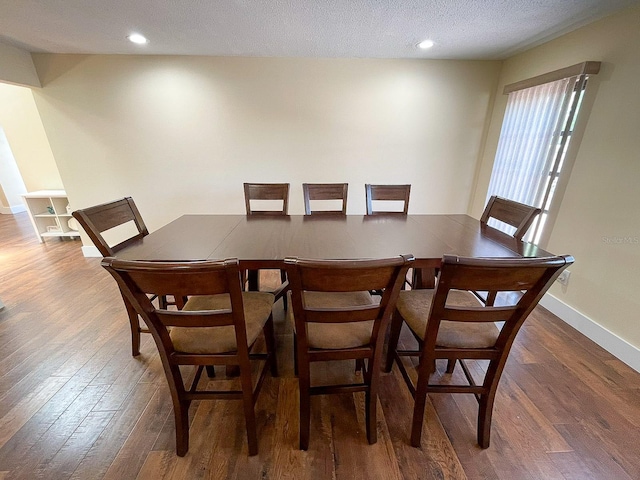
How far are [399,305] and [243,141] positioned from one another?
2.64 m

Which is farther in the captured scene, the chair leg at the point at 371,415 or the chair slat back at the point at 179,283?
the chair leg at the point at 371,415

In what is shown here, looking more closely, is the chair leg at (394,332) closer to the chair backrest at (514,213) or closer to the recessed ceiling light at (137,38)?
the chair backrest at (514,213)

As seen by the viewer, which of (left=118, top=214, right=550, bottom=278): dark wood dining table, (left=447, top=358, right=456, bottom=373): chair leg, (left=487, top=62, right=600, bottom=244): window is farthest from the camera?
(left=487, top=62, right=600, bottom=244): window

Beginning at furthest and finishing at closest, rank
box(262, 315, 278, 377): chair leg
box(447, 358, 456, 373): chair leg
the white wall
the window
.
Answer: the white wall, the window, box(447, 358, 456, 373): chair leg, box(262, 315, 278, 377): chair leg

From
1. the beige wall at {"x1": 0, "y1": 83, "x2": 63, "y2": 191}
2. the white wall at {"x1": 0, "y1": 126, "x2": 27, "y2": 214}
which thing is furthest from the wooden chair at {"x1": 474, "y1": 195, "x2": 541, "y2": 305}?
the white wall at {"x1": 0, "y1": 126, "x2": 27, "y2": 214}

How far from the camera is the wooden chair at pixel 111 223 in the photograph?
4.53 ft

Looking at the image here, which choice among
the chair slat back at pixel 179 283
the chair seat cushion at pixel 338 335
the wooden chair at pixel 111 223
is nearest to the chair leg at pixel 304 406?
the chair seat cushion at pixel 338 335

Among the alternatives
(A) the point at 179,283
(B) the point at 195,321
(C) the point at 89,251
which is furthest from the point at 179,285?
(C) the point at 89,251

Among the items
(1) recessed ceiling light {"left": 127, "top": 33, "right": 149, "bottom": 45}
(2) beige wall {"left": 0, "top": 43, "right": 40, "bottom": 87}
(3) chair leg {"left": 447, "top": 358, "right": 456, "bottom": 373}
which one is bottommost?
(3) chair leg {"left": 447, "top": 358, "right": 456, "bottom": 373}

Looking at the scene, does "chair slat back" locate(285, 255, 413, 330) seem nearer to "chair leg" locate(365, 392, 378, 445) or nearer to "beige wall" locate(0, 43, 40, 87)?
"chair leg" locate(365, 392, 378, 445)

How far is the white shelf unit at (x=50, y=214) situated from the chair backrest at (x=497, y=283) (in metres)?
4.72

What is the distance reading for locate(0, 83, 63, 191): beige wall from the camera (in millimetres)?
3635

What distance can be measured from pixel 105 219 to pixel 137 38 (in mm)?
1889

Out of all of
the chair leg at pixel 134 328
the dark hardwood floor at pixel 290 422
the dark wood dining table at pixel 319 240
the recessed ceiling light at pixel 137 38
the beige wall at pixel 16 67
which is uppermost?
the recessed ceiling light at pixel 137 38
